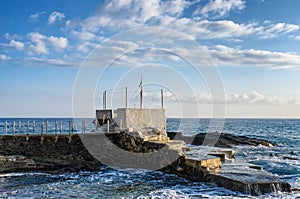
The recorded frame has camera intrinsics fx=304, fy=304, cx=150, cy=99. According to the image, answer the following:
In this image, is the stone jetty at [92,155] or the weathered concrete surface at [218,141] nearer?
the stone jetty at [92,155]

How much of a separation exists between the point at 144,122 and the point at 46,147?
319 inches

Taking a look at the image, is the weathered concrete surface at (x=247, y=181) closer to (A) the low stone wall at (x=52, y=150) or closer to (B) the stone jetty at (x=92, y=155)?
(B) the stone jetty at (x=92, y=155)

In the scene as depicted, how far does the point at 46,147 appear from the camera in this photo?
22062 millimetres

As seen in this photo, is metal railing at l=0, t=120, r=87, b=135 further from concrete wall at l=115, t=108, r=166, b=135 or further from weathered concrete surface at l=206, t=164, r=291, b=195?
weathered concrete surface at l=206, t=164, r=291, b=195

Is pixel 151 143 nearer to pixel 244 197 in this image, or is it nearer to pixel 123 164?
pixel 123 164

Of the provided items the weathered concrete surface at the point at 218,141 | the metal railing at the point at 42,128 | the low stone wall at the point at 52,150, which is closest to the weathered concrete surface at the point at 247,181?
the low stone wall at the point at 52,150

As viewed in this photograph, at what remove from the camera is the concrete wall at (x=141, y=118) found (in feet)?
80.5

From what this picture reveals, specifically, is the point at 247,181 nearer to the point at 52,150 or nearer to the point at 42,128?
→ the point at 52,150

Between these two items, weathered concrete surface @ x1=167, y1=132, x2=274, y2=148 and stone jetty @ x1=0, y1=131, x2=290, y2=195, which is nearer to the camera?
stone jetty @ x1=0, y1=131, x2=290, y2=195

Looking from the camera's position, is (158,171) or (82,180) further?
(158,171)

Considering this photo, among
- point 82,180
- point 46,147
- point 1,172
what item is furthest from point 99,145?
point 1,172

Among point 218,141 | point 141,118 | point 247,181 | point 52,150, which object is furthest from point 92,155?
point 218,141

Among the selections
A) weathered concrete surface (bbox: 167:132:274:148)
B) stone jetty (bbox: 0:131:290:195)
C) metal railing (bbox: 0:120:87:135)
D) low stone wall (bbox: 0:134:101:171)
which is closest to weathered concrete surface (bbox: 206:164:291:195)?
stone jetty (bbox: 0:131:290:195)

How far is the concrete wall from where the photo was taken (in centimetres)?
2455
